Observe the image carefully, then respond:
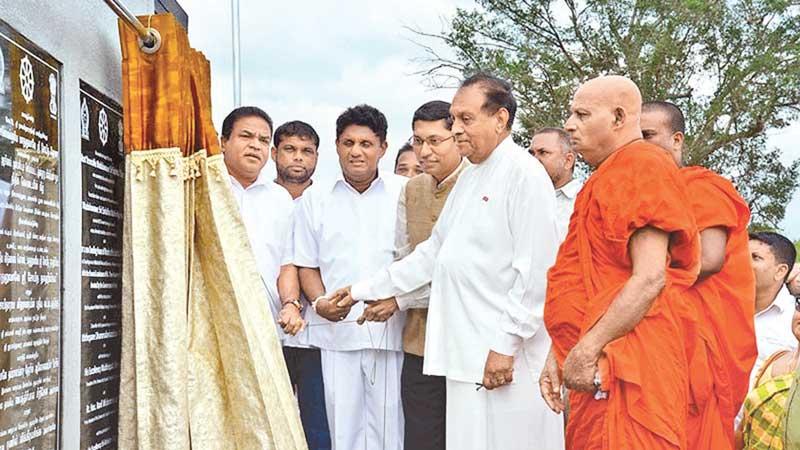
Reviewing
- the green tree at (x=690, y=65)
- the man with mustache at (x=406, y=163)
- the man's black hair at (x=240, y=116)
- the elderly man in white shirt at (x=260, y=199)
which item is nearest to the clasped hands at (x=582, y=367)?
the elderly man in white shirt at (x=260, y=199)

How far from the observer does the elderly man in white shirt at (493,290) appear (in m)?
4.05

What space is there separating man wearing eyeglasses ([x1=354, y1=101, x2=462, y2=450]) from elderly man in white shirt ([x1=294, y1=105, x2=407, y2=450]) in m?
0.15

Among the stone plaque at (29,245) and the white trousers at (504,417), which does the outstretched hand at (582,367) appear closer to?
the white trousers at (504,417)

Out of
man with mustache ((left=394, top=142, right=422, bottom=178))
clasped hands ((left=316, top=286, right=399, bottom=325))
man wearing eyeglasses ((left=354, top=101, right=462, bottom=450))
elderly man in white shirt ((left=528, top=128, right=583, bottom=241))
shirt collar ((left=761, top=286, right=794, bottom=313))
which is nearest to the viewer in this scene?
clasped hands ((left=316, top=286, right=399, bottom=325))

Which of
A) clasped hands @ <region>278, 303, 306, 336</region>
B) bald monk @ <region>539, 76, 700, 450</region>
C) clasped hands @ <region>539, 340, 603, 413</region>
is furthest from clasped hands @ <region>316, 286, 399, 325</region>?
clasped hands @ <region>539, 340, 603, 413</region>

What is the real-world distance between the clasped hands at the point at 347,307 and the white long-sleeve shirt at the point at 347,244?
22 centimetres

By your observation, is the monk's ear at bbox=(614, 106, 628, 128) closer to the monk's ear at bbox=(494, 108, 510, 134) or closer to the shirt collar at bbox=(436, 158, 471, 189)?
the monk's ear at bbox=(494, 108, 510, 134)

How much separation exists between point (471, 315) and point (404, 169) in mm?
3135

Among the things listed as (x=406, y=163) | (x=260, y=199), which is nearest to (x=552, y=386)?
(x=260, y=199)

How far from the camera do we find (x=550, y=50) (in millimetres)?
23422

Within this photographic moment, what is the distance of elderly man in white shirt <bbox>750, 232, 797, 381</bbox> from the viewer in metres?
5.07

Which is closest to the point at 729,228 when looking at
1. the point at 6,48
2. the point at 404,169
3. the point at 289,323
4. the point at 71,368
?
the point at 289,323

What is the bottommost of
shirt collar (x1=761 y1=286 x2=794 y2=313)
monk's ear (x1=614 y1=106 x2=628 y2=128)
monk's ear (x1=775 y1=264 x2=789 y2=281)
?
shirt collar (x1=761 y1=286 x2=794 y2=313)

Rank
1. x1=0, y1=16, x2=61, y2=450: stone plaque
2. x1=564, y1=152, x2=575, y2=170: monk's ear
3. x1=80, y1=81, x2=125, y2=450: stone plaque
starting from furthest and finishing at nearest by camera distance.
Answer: x1=564, y1=152, x2=575, y2=170: monk's ear
x1=80, y1=81, x2=125, y2=450: stone plaque
x1=0, y1=16, x2=61, y2=450: stone plaque
